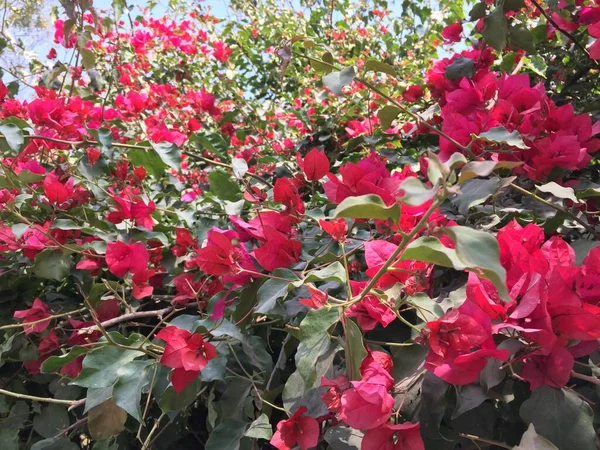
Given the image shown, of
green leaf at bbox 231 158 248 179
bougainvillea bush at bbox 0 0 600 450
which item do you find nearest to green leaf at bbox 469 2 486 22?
bougainvillea bush at bbox 0 0 600 450

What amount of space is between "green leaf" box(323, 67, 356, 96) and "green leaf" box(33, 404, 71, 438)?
0.80 m

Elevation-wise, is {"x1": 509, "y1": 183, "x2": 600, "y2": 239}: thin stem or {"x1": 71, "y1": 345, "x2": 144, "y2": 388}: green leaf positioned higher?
{"x1": 509, "y1": 183, "x2": 600, "y2": 239}: thin stem

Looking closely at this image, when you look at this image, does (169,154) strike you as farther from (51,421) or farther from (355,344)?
(355,344)

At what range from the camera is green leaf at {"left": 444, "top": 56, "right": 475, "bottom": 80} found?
958 millimetres

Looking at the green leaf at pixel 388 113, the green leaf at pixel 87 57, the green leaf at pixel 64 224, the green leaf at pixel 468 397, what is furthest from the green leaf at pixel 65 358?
the green leaf at pixel 87 57

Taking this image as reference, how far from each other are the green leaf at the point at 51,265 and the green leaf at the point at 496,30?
36.2 inches

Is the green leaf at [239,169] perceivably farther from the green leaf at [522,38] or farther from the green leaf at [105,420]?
the green leaf at [522,38]

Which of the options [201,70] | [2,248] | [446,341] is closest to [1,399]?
[2,248]

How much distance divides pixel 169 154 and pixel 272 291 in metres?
0.57

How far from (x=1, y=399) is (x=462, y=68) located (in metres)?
1.17

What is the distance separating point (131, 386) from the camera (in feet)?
2.00

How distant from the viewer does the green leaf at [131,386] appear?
59cm

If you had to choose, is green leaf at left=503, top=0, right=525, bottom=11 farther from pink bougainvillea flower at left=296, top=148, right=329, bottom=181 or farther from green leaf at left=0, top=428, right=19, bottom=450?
green leaf at left=0, top=428, right=19, bottom=450

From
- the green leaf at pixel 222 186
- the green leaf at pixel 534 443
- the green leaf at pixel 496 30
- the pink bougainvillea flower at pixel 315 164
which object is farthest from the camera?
the green leaf at pixel 222 186
